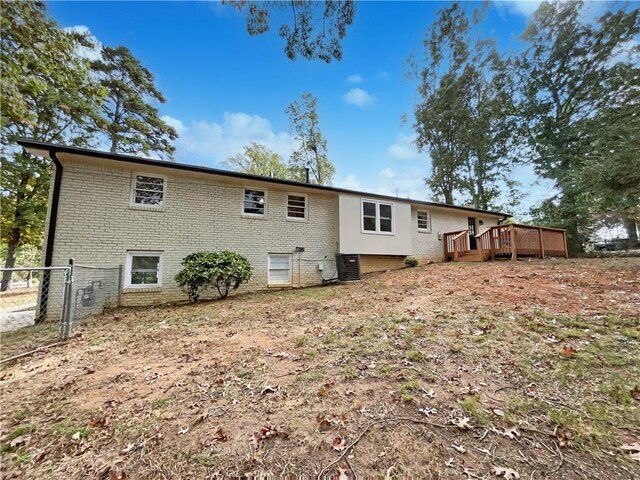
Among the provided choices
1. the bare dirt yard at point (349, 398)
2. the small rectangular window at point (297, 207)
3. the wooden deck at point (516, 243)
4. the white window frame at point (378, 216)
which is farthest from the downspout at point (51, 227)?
the wooden deck at point (516, 243)

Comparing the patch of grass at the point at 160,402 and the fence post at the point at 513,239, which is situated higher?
the fence post at the point at 513,239

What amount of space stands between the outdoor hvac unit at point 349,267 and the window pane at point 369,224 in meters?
1.79

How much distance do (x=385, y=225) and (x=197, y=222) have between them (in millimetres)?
7754

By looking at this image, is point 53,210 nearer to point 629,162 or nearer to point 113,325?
point 113,325

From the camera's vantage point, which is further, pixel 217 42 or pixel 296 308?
pixel 217 42

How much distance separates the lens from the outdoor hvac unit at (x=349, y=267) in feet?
34.5

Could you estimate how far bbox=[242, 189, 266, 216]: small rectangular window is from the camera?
10.1m

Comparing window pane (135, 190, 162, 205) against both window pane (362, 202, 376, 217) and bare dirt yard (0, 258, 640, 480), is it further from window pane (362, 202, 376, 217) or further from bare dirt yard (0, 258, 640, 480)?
window pane (362, 202, 376, 217)

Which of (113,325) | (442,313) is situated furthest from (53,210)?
(442,313)

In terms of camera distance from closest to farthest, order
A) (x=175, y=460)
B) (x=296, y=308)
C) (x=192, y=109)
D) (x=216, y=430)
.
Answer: (x=175, y=460) < (x=216, y=430) < (x=296, y=308) < (x=192, y=109)

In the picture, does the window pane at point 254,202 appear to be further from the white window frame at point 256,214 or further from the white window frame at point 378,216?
the white window frame at point 378,216

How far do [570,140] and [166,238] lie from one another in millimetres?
21093

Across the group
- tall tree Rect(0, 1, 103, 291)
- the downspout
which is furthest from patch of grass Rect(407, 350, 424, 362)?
tall tree Rect(0, 1, 103, 291)

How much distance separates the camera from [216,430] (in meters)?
2.28
